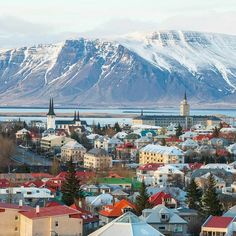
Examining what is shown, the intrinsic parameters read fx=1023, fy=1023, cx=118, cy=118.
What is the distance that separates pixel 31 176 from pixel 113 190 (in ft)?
26.3

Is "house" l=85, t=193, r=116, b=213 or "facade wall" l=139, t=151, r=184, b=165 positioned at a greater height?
"house" l=85, t=193, r=116, b=213

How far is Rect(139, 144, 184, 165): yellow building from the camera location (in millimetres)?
58562

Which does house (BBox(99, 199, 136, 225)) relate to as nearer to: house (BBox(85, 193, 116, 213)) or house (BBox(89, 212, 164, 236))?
house (BBox(85, 193, 116, 213))

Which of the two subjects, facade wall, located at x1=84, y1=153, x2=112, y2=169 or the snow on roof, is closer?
facade wall, located at x1=84, y1=153, x2=112, y2=169

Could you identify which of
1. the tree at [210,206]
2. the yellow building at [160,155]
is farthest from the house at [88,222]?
the yellow building at [160,155]

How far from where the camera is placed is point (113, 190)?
38.0 metres

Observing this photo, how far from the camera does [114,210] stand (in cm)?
2897

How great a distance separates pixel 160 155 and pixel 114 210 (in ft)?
105

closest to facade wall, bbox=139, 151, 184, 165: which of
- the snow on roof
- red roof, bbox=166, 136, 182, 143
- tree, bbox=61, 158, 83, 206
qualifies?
the snow on roof

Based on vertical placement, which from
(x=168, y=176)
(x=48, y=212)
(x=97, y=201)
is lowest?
(x=168, y=176)

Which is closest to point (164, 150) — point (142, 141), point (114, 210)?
point (142, 141)

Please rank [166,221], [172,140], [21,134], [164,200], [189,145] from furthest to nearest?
[172,140]
[21,134]
[189,145]
[164,200]
[166,221]

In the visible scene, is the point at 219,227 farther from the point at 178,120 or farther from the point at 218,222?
the point at 178,120

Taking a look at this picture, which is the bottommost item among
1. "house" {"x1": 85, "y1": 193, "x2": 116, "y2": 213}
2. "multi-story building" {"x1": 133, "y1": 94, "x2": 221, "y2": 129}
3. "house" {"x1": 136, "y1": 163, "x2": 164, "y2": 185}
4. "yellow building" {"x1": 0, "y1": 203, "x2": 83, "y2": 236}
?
"multi-story building" {"x1": 133, "y1": 94, "x2": 221, "y2": 129}
